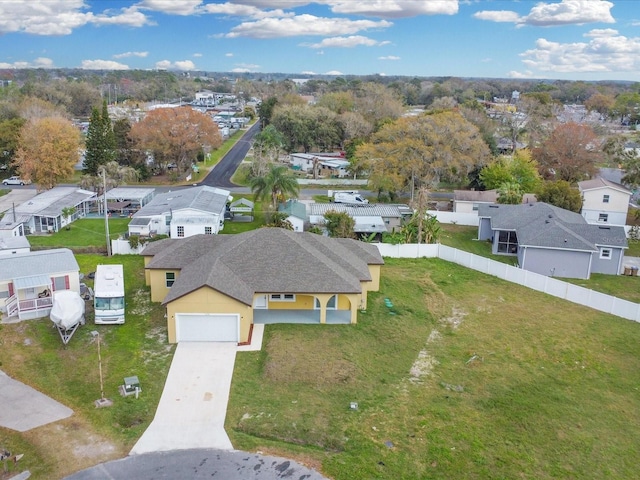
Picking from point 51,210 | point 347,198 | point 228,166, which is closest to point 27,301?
point 51,210

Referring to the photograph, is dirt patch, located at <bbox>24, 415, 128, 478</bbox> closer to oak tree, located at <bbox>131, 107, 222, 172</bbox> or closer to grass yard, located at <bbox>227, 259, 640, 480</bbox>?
grass yard, located at <bbox>227, 259, 640, 480</bbox>

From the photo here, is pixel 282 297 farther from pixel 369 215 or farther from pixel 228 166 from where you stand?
pixel 228 166

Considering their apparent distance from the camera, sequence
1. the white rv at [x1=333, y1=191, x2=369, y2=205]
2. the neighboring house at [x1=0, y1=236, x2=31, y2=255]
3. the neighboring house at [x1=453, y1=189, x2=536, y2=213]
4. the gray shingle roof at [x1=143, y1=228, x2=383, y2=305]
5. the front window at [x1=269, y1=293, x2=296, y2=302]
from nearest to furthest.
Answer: the gray shingle roof at [x1=143, y1=228, x2=383, y2=305] → the front window at [x1=269, y1=293, x2=296, y2=302] → the neighboring house at [x1=0, y1=236, x2=31, y2=255] → the neighboring house at [x1=453, y1=189, x2=536, y2=213] → the white rv at [x1=333, y1=191, x2=369, y2=205]

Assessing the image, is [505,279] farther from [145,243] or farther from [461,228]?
[145,243]

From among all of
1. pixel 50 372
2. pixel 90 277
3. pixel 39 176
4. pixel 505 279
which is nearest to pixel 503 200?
pixel 505 279

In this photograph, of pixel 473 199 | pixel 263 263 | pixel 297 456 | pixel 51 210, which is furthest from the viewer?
pixel 473 199

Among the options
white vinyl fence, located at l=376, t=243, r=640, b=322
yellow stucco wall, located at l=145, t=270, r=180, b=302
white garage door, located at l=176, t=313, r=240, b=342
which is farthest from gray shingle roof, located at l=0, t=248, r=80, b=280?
white vinyl fence, located at l=376, t=243, r=640, b=322

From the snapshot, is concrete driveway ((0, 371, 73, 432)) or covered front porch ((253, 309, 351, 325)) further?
covered front porch ((253, 309, 351, 325))
